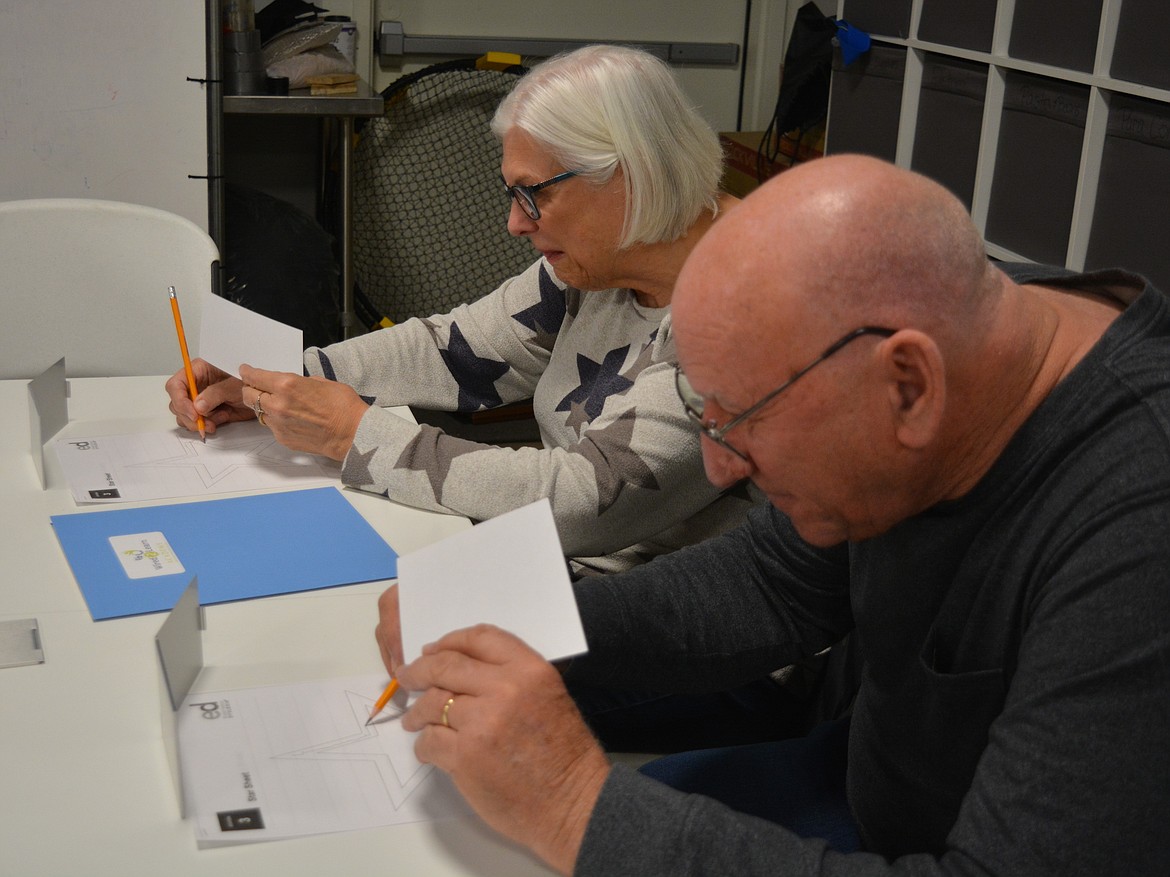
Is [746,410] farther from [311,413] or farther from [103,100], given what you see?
[103,100]

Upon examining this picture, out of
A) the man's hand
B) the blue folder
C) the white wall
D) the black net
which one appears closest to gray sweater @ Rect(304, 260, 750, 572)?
the blue folder

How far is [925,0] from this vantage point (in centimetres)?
303

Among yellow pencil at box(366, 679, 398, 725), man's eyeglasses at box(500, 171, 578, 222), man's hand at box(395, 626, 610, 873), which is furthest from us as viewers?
man's eyeglasses at box(500, 171, 578, 222)

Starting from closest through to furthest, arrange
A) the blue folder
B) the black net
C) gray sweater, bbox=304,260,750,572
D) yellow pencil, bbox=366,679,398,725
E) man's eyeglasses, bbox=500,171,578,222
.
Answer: yellow pencil, bbox=366,679,398,725 < the blue folder < gray sweater, bbox=304,260,750,572 < man's eyeglasses, bbox=500,171,578,222 < the black net

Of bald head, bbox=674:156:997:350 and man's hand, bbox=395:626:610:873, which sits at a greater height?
bald head, bbox=674:156:997:350

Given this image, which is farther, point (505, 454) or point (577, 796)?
point (505, 454)

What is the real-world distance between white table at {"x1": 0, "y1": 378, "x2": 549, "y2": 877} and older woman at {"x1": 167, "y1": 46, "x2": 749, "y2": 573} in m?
0.09

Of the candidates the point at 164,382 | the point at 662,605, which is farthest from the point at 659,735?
the point at 164,382

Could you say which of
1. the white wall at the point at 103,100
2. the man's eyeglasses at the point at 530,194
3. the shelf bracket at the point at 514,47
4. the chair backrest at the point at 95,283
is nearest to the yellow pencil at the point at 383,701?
the man's eyeglasses at the point at 530,194

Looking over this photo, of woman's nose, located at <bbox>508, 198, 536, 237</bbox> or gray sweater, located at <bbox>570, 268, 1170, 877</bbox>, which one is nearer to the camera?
gray sweater, located at <bbox>570, 268, 1170, 877</bbox>

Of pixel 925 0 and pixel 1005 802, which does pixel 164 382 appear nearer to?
pixel 1005 802

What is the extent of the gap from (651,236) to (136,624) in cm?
81

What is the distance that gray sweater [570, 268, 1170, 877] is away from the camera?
0.77 metres

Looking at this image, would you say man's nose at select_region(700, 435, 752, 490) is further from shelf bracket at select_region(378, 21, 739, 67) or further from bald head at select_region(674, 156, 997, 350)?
shelf bracket at select_region(378, 21, 739, 67)
